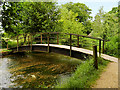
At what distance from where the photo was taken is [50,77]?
673 cm

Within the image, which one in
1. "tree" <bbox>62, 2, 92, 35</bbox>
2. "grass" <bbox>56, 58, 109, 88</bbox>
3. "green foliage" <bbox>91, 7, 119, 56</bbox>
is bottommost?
"grass" <bbox>56, 58, 109, 88</bbox>

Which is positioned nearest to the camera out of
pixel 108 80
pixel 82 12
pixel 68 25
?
pixel 108 80

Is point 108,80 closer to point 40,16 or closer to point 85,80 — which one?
point 85,80

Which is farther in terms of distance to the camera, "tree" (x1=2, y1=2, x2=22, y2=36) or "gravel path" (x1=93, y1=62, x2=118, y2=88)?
"tree" (x1=2, y1=2, x2=22, y2=36)

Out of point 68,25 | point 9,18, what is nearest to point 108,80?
point 68,25

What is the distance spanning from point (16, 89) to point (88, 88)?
3.77 m

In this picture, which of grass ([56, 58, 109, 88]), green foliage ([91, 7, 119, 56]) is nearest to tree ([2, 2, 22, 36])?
green foliage ([91, 7, 119, 56])

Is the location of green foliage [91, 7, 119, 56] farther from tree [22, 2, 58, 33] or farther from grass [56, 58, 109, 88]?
tree [22, 2, 58, 33]

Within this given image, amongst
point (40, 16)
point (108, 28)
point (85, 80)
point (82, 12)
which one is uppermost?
point (82, 12)

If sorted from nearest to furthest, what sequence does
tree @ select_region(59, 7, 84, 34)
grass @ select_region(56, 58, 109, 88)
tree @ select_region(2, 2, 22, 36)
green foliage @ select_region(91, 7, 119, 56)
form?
grass @ select_region(56, 58, 109, 88)
green foliage @ select_region(91, 7, 119, 56)
tree @ select_region(2, 2, 22, 36)
tree @ select_region(59, 7, 84, 34)

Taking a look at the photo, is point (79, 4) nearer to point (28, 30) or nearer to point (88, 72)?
point (28, 30)

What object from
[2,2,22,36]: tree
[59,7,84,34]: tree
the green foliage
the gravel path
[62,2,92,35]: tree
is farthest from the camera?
[62,2,92,35]: tree

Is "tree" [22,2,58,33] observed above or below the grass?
above

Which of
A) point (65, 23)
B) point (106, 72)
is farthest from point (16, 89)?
point (65, 23)
